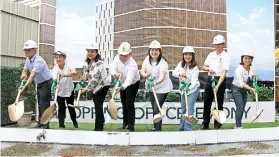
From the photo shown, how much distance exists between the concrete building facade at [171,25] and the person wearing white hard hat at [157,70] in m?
0.40

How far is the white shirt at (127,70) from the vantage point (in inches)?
188

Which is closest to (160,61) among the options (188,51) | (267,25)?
(188,51)

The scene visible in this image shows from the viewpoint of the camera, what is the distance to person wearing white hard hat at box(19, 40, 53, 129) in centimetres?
493

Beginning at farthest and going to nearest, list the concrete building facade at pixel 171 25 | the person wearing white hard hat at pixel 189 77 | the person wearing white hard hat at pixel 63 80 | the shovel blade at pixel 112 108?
the concrete building facade at pixel 171 25 → the person wearing white hard hat at pixel 63 80 → the person wearing white hard hat at pixel 189 77 → the shovel blade at pixel 112 108

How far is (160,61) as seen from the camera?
4910 millimetres

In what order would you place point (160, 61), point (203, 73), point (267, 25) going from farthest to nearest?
point (267, 25)
point (203, 73)
point (160, 61)

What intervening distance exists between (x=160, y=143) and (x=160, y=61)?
3.84ft

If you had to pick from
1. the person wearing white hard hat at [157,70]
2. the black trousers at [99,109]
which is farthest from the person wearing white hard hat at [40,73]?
the person wearing white hard hat at [157,70]

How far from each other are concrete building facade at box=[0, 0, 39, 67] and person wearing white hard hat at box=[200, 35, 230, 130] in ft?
9.18

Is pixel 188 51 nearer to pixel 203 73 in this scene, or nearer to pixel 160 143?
pixel 203 73

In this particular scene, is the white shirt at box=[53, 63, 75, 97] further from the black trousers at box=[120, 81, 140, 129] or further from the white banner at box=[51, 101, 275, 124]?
the black trousers at box=[120, 81, 140, 129]

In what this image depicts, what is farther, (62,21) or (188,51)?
(62,21)

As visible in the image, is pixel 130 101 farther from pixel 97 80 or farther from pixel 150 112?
pixel 150 112

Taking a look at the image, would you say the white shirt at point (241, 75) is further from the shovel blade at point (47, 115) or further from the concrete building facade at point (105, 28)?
the shovel blade at point (47, 115)
